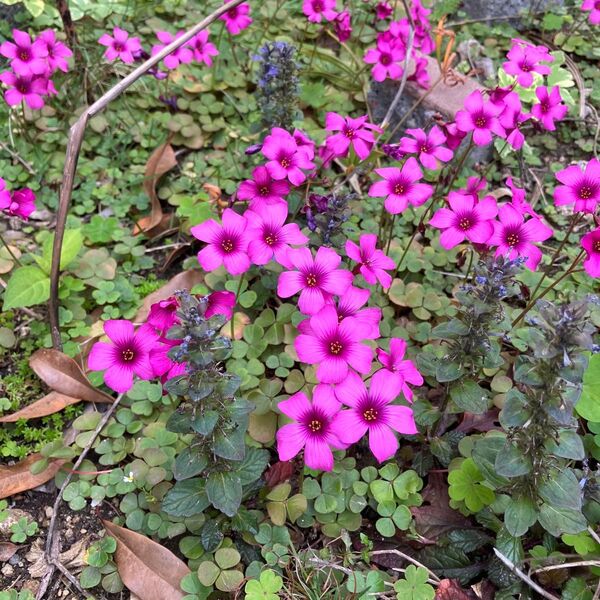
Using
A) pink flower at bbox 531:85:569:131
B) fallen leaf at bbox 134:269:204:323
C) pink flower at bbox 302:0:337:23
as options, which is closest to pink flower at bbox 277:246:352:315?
fallen leaf at bbox 134:269:204:323

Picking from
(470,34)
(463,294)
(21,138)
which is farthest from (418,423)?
(470,34)

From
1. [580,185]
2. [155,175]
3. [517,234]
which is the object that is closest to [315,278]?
[517,234]

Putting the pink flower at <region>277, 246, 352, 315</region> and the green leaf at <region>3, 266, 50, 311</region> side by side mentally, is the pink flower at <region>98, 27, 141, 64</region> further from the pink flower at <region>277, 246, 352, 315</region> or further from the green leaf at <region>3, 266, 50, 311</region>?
the pink flower at <region>277, 246, 352, 315</region>

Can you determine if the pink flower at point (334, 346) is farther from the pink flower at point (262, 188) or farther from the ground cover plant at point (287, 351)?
the pink flower at point (262, 188)

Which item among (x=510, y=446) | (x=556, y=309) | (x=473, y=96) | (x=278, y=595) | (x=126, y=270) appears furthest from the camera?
(x=126, y=270)

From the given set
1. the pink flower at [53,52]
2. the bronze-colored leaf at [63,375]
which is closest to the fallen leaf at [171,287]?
the bronze-colored leaf at [63,375]

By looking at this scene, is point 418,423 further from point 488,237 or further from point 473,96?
point 473,96

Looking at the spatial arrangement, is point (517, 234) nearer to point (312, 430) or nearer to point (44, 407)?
point (312, 430)
